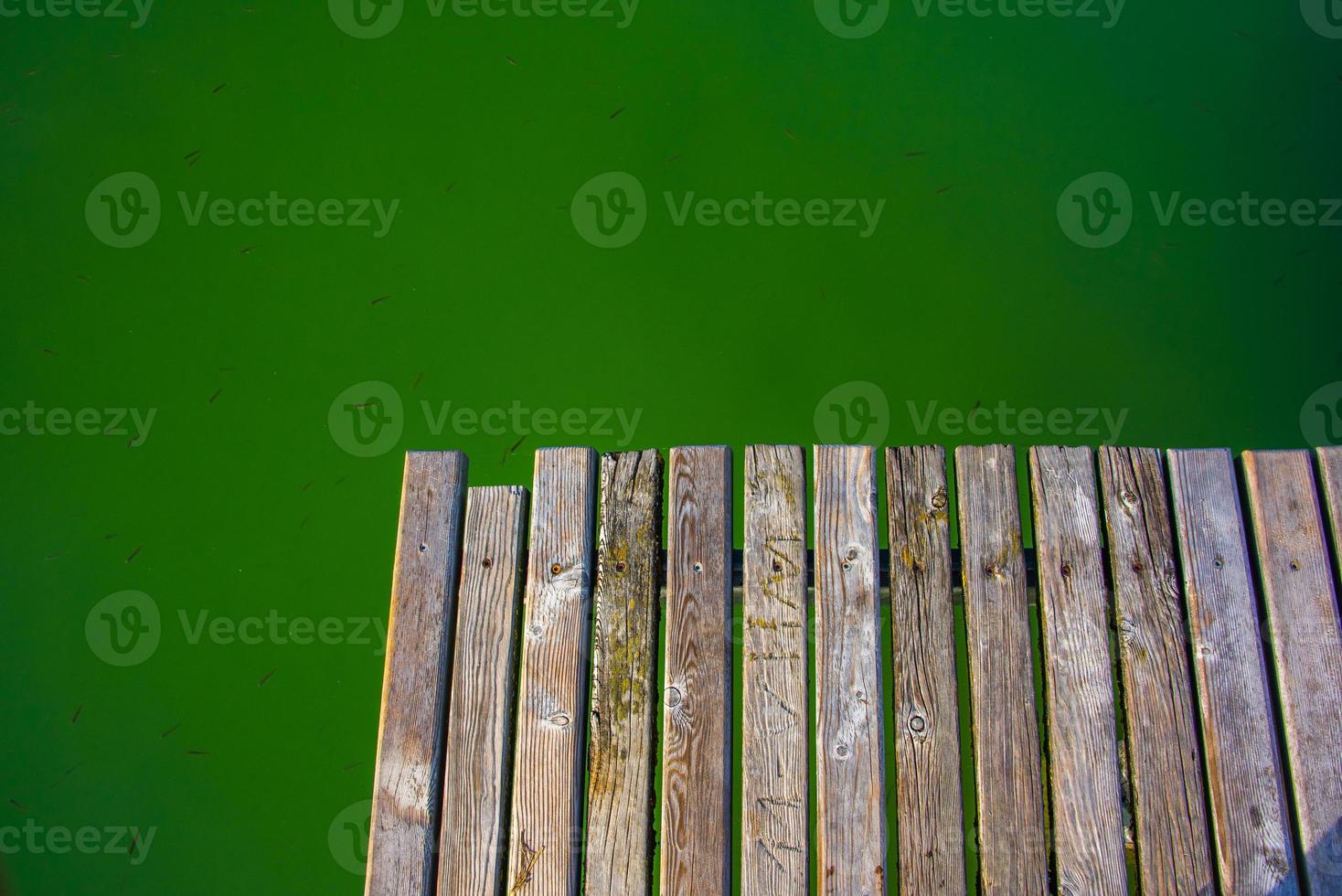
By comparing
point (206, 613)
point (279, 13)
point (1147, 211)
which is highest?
point (279, 13)

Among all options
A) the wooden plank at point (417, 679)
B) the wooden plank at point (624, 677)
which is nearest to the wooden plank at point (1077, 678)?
the wooden plank at point (624, 677)

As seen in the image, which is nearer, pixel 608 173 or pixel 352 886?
pixel 352 886

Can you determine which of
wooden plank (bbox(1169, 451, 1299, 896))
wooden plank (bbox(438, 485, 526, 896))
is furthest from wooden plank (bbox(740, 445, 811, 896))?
wooden plank (bbox(1169, 451, 1299, 896))

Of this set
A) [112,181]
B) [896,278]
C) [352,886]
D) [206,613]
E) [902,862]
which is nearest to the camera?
[902,862]

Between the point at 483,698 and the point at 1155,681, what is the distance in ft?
3.83

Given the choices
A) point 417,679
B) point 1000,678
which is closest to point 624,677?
point 417,679

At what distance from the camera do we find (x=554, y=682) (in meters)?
1.52

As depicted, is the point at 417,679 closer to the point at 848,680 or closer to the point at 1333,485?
the point at 848,680

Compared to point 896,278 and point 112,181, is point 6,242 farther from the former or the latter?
point 896,278

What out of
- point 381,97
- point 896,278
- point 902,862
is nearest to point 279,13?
point 381,97

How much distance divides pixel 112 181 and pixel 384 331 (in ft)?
3.49

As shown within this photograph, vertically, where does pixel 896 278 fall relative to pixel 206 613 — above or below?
above

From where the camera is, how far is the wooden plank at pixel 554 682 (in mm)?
1469

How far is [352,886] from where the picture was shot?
220 cm
